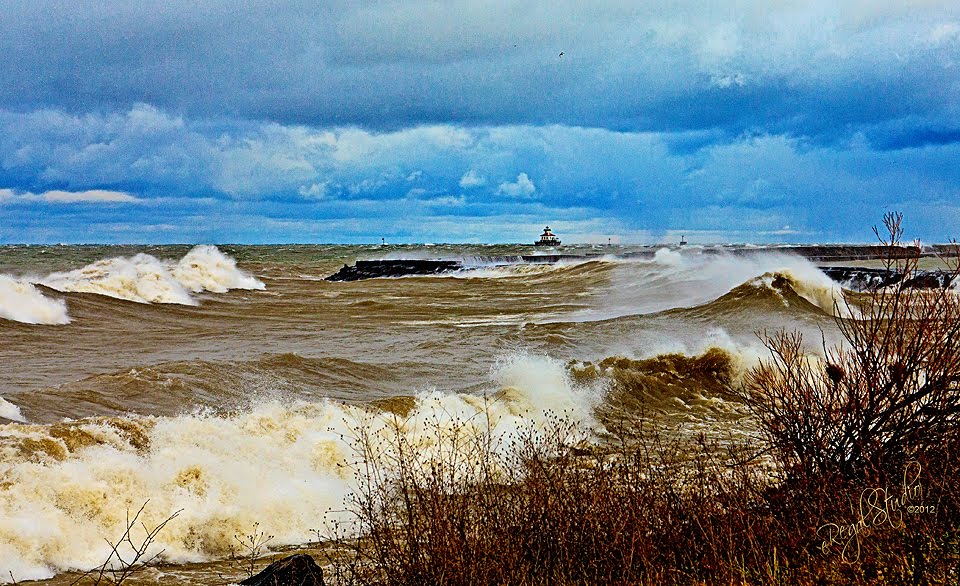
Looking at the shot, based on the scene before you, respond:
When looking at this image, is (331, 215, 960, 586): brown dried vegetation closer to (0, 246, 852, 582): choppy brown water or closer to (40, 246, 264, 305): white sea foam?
(0, 246, 852, 582): choppy brown water

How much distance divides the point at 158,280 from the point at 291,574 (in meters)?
34.7

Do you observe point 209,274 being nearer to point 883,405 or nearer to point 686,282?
point 686,282

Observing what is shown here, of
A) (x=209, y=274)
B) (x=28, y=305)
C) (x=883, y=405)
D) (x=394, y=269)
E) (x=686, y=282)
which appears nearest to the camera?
(x=883, y=405)

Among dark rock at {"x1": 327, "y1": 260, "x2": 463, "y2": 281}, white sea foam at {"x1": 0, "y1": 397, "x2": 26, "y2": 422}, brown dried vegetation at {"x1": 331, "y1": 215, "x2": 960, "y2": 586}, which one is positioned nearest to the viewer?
brown dried vegetation at {"x1": 331, "y1": 215, "x2": 960, "y2": 586}

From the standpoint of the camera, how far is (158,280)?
3828 cm

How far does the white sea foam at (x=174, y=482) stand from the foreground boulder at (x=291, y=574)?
8.16 feet

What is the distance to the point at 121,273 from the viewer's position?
37.9 meters

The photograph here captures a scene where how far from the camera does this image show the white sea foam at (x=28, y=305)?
85.4ft

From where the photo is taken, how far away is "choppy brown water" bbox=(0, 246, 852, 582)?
9.13m

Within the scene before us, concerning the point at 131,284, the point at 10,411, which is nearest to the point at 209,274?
the point at 131,284

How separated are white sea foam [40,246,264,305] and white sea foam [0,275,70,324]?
15.1 feet

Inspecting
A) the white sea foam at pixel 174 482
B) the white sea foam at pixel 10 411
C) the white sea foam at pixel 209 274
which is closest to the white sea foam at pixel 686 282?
the white sea foam at pixel 174 482

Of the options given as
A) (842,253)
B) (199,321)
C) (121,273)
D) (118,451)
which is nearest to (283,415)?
(118,451)

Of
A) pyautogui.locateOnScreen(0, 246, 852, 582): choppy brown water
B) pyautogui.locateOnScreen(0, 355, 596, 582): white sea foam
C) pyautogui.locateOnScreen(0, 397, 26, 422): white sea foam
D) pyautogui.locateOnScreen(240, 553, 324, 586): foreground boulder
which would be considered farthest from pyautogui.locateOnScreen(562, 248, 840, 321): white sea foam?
pyautogui.locateOnScreen(240, 553, 324, 586): foreground boulder
